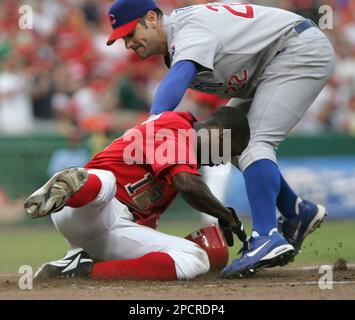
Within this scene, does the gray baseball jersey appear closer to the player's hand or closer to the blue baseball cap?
the blue baseball cap

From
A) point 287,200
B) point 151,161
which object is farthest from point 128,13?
point 287,200

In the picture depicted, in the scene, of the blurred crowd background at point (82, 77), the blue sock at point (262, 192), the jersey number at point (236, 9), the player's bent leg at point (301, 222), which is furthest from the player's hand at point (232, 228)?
the blurred crowd background at point (82, 77)

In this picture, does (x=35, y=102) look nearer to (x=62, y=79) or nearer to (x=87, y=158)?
(x=62, y=79)

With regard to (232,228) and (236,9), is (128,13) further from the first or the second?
(232,228)

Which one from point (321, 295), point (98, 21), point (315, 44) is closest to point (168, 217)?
point (98, 21)

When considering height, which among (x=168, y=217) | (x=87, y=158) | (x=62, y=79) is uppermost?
(x=62, y=79)
